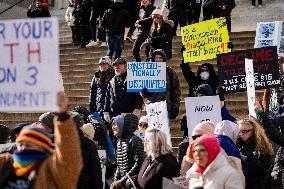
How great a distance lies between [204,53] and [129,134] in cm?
411

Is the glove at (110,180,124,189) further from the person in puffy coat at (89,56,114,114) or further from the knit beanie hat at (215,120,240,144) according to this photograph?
the person in puffy coat at (89,56,114,114)

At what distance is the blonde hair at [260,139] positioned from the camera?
306 inches

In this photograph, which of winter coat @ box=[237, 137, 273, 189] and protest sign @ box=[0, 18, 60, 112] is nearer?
protest sign @ box=[0, 18, 60, 112]

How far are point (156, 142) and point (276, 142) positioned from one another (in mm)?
1355

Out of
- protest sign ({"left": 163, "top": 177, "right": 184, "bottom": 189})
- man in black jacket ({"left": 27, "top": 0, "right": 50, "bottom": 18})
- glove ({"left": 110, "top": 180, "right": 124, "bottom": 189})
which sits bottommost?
glove ({"left": 110, "top": 180, "right": 124, "bottom": 189})

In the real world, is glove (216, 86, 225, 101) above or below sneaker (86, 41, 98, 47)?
below

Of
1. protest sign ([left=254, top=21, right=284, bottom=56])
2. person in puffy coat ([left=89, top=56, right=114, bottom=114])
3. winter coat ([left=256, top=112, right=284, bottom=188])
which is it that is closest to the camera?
winter coat ([left=256, top=112, right=284, bottom=188])

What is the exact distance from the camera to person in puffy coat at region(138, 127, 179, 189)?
753cm

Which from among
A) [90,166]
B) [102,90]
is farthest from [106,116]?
[90,166]

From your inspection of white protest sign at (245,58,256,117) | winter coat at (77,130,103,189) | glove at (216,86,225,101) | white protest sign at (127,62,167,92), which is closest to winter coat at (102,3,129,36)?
white protest sign at (127,62,167,92)

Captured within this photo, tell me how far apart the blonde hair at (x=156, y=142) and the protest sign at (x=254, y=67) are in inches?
108

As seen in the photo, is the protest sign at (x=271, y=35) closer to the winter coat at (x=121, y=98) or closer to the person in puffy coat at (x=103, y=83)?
the winter coat at (x=121, y=98)

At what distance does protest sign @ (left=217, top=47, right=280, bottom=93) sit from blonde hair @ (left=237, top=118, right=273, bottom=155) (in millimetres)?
2130

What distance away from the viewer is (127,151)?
8.38m
